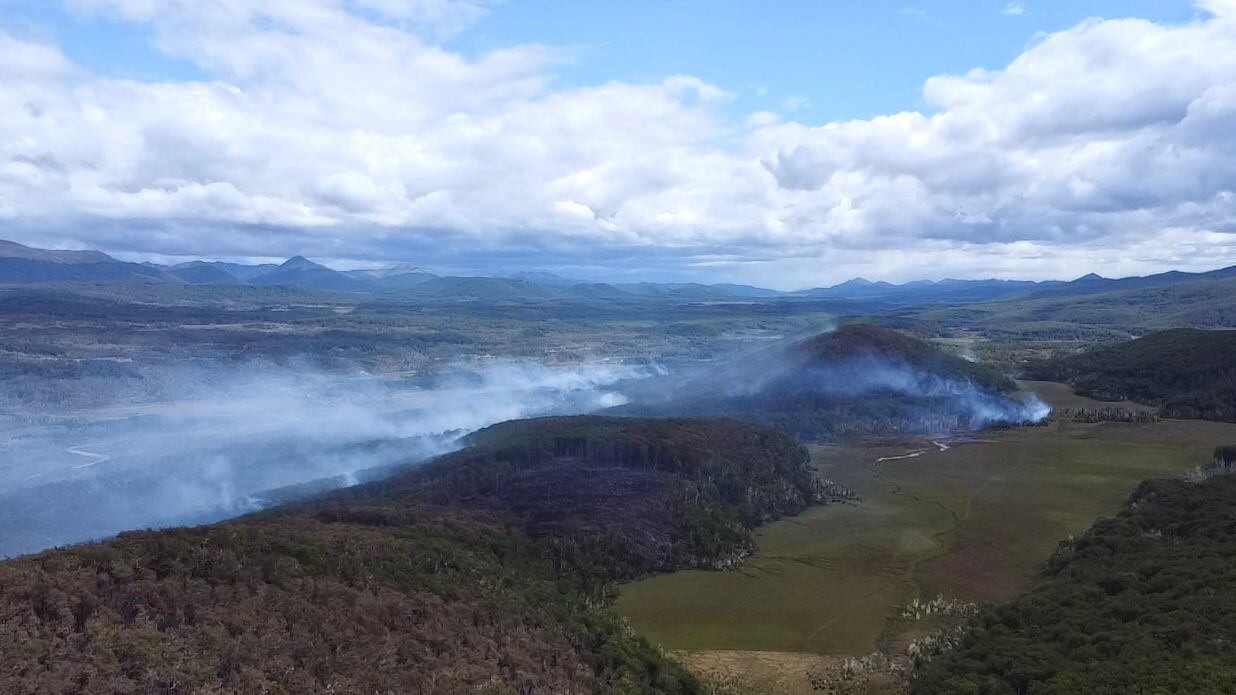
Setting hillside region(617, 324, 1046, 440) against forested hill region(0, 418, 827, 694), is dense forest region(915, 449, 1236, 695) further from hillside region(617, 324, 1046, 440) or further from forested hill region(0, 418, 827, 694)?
hillside region(617, 324, 1046, 440)

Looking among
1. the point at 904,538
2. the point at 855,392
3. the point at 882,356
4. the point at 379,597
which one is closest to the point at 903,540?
the point at 904,538

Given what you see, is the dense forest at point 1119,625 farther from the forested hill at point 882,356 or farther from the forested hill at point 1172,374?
the forested hill at point 882,356

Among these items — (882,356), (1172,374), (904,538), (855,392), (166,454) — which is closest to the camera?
(904,538)

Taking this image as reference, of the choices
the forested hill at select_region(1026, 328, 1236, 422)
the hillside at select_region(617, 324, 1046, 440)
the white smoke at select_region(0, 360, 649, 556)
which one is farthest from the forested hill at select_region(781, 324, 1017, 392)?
the white smoke at select_region(0, 360, 649, 556)

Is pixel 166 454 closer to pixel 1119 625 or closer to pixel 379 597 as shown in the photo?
pixel 379 597

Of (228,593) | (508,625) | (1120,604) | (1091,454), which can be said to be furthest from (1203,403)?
(228,593)

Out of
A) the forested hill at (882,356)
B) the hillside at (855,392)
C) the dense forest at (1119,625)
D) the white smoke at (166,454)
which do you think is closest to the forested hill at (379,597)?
the dense forest at (1119,625)

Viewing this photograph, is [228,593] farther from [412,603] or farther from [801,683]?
[801,683]
